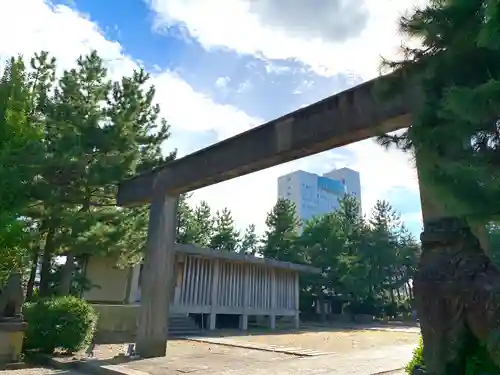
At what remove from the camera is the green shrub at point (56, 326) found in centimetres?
741

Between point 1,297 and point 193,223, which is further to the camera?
point 193,223

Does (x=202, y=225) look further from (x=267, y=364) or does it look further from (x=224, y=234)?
(x=267, y=364)

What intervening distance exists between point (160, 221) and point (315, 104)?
3812 millimetres

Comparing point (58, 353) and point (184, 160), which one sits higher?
point (184, 160)

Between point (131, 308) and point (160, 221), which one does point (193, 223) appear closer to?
point (131, 308)

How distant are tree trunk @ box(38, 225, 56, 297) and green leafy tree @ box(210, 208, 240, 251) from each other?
55.6 feet

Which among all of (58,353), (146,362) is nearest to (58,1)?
(146,362)

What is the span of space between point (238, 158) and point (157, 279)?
9.10ft

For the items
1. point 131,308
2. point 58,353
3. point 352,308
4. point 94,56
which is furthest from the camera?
point 352,308

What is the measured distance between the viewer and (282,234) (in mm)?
28344

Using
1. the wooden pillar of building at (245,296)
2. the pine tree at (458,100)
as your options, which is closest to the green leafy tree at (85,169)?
the wooden pillar of building at (245,296)

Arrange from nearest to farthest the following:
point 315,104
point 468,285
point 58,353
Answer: point 468,285, point 315,104, point 58,353

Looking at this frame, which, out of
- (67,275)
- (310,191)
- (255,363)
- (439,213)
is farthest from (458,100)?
(310,191)

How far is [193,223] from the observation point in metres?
29.0
